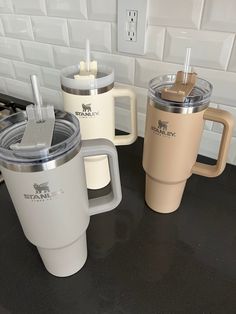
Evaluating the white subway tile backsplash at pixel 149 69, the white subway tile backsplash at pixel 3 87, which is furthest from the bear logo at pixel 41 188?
the white subway tile backsplash at pixel 3 87

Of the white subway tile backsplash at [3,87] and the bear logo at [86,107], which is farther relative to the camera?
the white subway tile backsplash at [3,87]

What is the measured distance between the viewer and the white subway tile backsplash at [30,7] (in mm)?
667

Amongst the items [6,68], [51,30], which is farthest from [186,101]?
[6,68]

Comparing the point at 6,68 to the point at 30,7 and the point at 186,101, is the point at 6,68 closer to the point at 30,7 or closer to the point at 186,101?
the point at 30,7

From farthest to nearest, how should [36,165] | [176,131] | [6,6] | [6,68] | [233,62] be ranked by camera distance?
[6,68] → [6,6] → [233,62] → [176,131] → [36,165]

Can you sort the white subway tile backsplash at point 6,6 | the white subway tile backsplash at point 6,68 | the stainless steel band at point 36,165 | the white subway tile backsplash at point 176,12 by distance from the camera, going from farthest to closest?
the white subway tile backsplash at point 6,68 → the white subway tile backsplash at point 6,6 → the white subway tile backsplash at point 176,12 → the stainless steel band at point 36,165

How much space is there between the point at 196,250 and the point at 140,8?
0.48 m

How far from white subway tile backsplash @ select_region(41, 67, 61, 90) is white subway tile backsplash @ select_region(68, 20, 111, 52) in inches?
5.0

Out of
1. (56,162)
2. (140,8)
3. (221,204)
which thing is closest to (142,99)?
(140,8)

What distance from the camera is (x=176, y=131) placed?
1.32 ft

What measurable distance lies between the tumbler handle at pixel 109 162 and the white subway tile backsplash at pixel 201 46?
1.02ft

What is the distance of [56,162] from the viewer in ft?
0.96

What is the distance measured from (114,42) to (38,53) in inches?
10.3

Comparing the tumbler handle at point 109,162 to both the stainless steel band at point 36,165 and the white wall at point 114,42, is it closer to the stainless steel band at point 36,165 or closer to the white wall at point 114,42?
the stainless steel band at point 36,165
